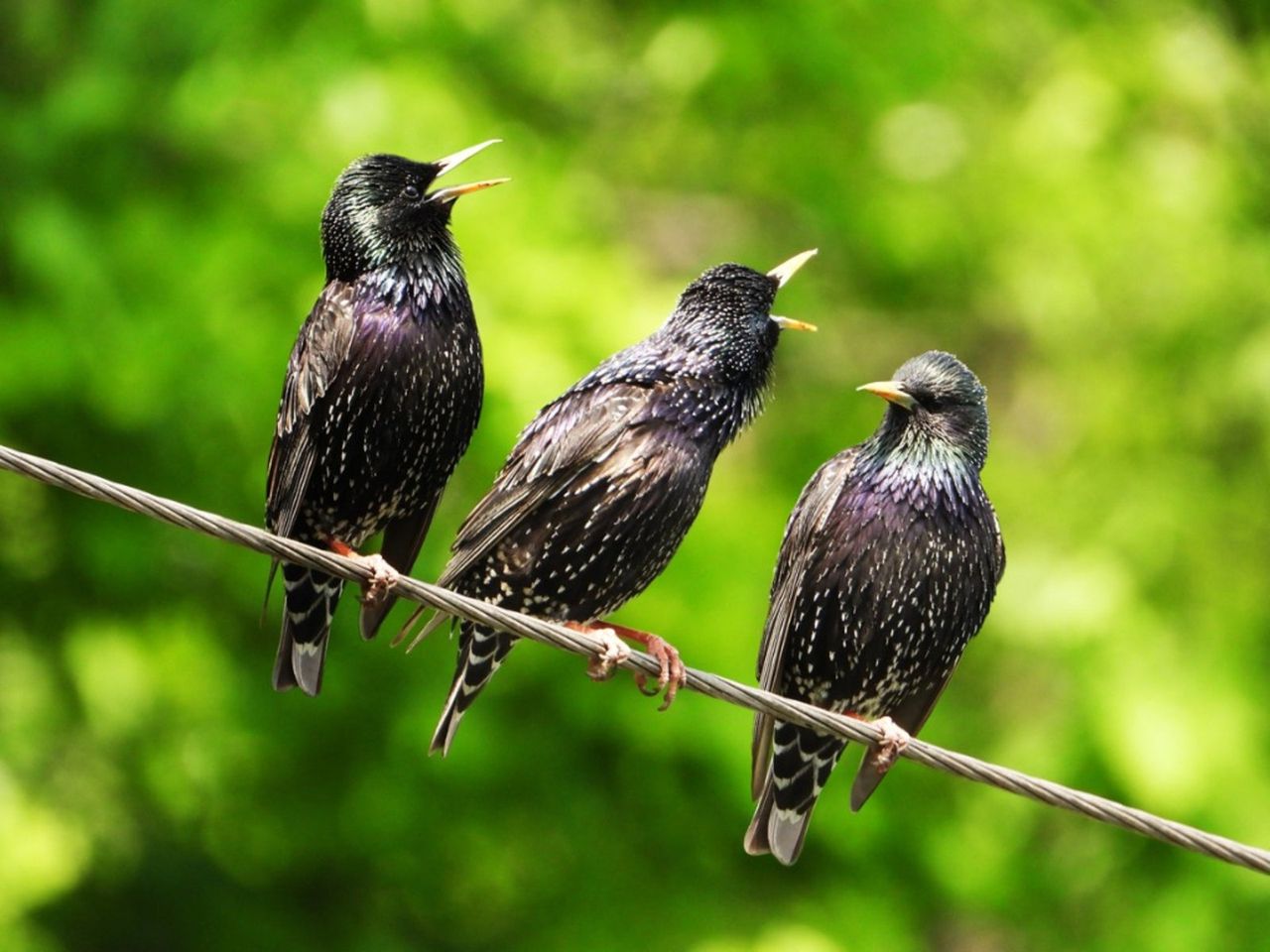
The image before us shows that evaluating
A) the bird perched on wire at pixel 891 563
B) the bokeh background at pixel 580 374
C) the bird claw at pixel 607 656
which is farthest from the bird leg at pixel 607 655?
the bokeh background at pixel 580 374

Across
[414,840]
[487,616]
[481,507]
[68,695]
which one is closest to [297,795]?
[414,840]

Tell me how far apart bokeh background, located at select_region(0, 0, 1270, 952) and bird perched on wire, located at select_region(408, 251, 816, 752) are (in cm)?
270

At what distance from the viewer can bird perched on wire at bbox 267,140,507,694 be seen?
14.5 feet

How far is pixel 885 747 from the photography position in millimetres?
4359

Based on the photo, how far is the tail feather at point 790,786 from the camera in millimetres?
4836

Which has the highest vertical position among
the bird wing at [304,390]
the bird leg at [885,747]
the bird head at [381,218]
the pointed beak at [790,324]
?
the pointed beak at [790,324]

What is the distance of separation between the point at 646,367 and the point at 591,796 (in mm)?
4303

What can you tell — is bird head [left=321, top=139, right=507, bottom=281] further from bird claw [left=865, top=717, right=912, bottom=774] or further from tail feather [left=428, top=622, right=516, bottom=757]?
bird claw [left=865, top=717, right=912, bottom=774]

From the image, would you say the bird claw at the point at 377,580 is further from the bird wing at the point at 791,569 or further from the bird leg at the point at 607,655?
the bird wing at the point at 791,569

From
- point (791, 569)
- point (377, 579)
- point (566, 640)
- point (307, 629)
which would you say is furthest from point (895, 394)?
point (307, 629)

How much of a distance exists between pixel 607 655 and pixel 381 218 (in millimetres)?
1135

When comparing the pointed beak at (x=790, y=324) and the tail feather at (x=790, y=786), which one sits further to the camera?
the tail feather at (x=790, y=786)

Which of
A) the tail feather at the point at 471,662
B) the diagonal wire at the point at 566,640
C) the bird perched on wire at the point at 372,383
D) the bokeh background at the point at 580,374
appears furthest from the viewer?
the bokeh background at the point at 580,374

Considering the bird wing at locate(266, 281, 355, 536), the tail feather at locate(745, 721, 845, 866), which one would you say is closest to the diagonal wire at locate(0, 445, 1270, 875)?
the bird wing at locate(266, 281, 355, 536)
